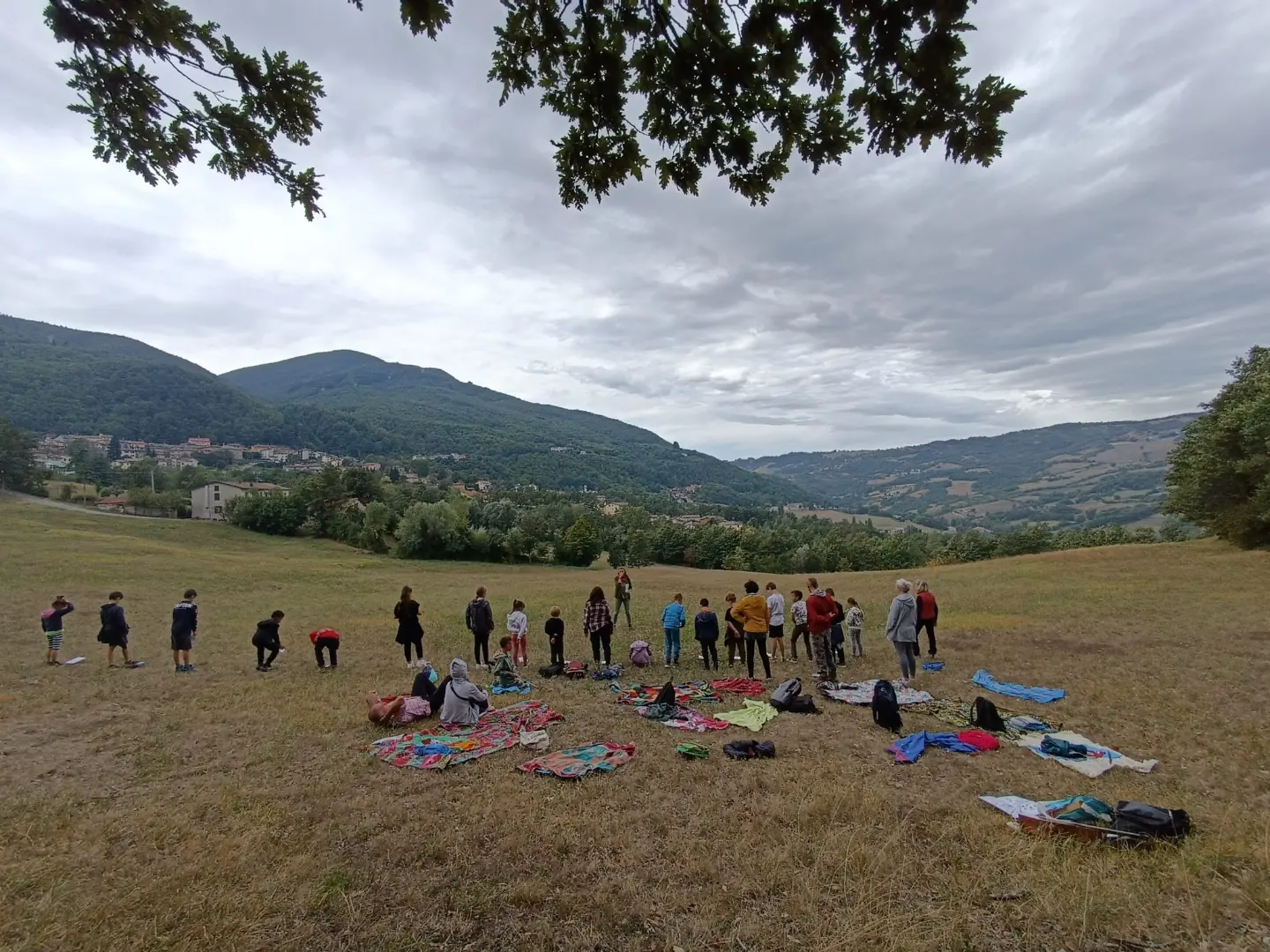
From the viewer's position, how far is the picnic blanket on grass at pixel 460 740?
8.24m

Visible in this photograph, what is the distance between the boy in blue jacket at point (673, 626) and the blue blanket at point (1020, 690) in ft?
21.7

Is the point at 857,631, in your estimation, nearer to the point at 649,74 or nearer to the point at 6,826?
the point at 649,74

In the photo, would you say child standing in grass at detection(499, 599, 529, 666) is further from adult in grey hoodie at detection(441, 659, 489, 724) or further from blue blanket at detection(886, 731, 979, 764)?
blue blanket at detection(886, 731, 979, 764)

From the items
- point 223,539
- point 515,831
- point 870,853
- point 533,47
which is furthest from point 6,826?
point 223,539

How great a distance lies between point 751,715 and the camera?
10266 mm

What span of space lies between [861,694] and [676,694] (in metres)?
3.61

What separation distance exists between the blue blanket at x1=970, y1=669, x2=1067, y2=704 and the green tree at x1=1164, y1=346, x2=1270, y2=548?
98.3 ft

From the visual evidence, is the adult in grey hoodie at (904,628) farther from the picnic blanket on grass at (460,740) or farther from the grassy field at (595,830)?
the picnic blanket on grass at (460,740)

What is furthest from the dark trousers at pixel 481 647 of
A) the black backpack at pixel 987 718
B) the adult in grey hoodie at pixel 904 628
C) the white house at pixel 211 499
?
the white house at pixel 211 499

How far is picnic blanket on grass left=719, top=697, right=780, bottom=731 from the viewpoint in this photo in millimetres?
9844

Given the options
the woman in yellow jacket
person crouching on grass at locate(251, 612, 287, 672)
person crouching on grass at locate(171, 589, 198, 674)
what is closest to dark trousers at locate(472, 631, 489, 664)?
person crouching on grass at locate(251, 612, 287, 672)

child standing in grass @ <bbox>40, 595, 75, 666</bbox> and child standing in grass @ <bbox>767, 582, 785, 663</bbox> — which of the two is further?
child standing in grass @ <bbox>767, 582, 785, 663</bbox>

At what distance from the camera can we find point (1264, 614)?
1903 centimetres

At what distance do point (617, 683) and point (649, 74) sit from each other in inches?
440
